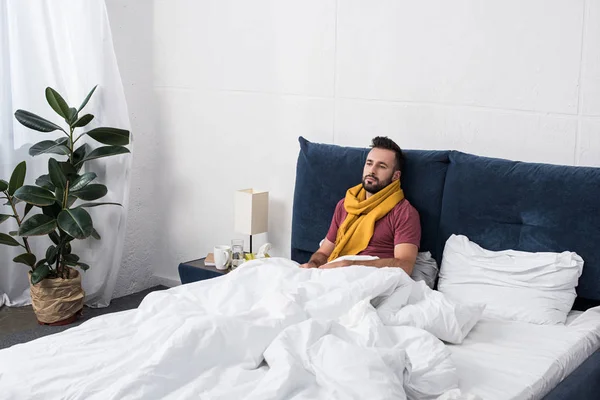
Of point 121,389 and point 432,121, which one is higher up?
point 432,121

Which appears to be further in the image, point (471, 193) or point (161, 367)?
point (471, 193)

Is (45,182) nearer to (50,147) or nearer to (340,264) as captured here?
(50,147)

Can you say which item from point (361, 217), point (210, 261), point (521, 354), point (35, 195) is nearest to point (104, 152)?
point (35, 195)

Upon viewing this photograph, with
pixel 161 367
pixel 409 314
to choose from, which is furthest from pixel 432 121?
pixel 161 367

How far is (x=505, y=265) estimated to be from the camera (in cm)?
331

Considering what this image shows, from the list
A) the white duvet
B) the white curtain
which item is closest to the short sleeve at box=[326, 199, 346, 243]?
the white duvet

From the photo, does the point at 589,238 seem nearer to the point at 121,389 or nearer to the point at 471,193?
the point at 471,193

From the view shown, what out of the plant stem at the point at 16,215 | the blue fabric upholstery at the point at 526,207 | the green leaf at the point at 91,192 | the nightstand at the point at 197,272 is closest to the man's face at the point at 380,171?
the blue fabric upholstery at the point at 526,207

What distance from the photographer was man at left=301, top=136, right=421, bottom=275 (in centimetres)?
360

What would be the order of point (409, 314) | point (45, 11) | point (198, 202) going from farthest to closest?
point (198, 202)
point (45, 11)
point (409, 314)

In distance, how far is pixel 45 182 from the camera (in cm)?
432

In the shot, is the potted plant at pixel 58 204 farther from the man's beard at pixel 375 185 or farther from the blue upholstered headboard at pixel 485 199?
the man's beard at pixel 375 185

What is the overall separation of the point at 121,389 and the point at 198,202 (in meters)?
2.81

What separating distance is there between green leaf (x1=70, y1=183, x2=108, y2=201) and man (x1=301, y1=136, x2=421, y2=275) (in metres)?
1.42
